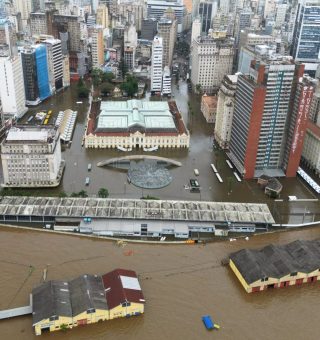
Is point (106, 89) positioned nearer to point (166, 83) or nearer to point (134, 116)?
point (166, 83)

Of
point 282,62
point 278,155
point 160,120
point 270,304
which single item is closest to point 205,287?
point 270,304

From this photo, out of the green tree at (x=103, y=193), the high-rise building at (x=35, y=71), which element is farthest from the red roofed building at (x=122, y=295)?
the high-rise building at (x=35, y=71)

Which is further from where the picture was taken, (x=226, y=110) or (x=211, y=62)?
(x=211, y=62)

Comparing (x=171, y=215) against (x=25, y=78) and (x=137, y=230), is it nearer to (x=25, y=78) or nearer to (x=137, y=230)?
(x=137, y=230)

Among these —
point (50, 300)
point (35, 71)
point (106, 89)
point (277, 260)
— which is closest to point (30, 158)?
point (50, 300)

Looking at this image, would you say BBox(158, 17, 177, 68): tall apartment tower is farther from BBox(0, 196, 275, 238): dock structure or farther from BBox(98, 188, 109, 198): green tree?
BBox(0, 196, 275, 238): dock structure

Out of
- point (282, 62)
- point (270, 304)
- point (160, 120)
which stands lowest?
point (270, 304)

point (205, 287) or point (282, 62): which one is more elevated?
point (282, 62)

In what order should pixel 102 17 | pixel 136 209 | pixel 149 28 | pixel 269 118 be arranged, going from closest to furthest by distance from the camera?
pixel 136 209 → pixel 269 118 → pixel 149 28 → pixel 102 17
